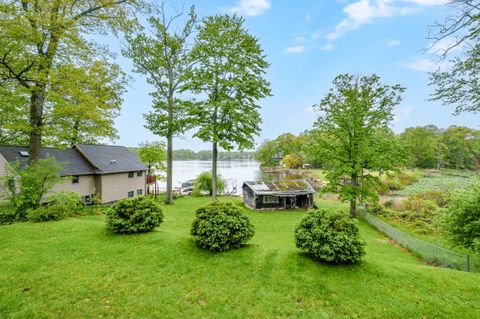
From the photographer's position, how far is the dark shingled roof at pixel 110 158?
66.4ft

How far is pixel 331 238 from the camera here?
6.07 metres

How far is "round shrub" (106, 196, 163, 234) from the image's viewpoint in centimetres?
802

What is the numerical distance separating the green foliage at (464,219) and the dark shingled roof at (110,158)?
2404 centimetres

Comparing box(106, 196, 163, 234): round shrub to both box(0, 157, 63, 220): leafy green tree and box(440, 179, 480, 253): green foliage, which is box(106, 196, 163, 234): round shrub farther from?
box(440, 179, 480, 253): green foliage

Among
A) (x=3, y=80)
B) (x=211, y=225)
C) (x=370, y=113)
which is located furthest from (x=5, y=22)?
(x=370, y=113)

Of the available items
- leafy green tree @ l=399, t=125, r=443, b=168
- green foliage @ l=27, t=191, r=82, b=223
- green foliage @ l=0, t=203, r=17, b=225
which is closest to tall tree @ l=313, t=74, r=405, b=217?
green foliage @ l=27, t=191, r=82, b=223

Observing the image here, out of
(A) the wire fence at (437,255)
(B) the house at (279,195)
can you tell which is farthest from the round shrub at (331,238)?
(B) the house at (279,195)

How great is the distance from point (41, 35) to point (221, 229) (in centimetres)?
1119

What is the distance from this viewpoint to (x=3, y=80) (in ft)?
32.5

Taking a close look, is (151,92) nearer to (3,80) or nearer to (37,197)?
(3,80)

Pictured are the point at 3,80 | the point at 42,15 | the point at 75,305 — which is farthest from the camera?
the point at 3,80

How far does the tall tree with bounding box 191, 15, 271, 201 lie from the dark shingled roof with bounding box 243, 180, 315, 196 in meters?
7.86

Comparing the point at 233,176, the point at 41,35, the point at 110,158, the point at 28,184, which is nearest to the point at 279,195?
the point at 110,158

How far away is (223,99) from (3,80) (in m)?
10.9
